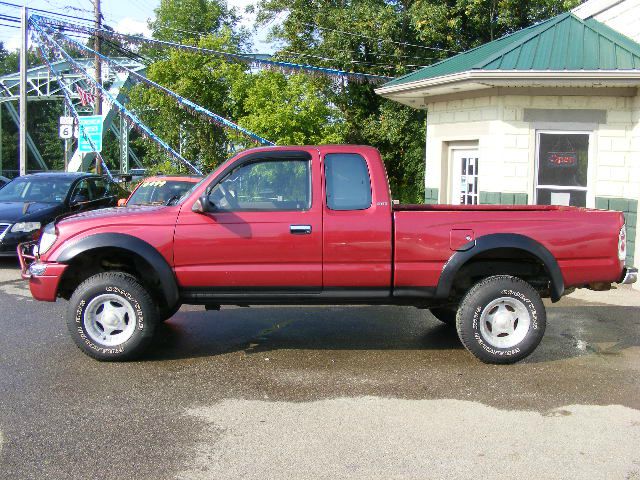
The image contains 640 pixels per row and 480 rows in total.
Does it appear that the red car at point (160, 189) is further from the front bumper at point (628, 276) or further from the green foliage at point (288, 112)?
the front bumper at point (628, 276)

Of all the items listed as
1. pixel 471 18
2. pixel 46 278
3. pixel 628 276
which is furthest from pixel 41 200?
pixel 471 18

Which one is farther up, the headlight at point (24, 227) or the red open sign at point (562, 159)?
the red open sign at point (562, 159)

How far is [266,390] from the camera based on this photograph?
218 inches

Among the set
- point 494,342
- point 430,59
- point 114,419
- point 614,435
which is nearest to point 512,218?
point 494,342

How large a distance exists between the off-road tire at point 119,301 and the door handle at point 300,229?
1.44m

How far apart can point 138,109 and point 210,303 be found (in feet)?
66.2

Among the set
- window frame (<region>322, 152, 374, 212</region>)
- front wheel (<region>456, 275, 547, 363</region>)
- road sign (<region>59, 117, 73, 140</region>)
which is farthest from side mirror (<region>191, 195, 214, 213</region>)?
road sign (<region>59, 117, 73, 140</region>)

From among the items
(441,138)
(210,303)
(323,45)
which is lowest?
(210,303)

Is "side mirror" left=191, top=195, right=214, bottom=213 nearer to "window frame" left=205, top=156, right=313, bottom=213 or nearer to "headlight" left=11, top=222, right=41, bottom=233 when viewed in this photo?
"window frame" left=205, top=156, right=313, bottom=213

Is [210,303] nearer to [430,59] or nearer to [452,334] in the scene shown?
[452,334]

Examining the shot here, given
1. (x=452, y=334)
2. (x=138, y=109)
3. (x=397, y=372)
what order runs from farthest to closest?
(x=138, y=109)
(x=452, y=334)
(x=397, y=372)

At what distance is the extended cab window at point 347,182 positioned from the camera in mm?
6215

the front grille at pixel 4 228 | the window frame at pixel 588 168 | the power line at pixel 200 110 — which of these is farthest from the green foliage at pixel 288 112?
the front grille at pixel 4 228

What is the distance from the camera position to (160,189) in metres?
12.3
